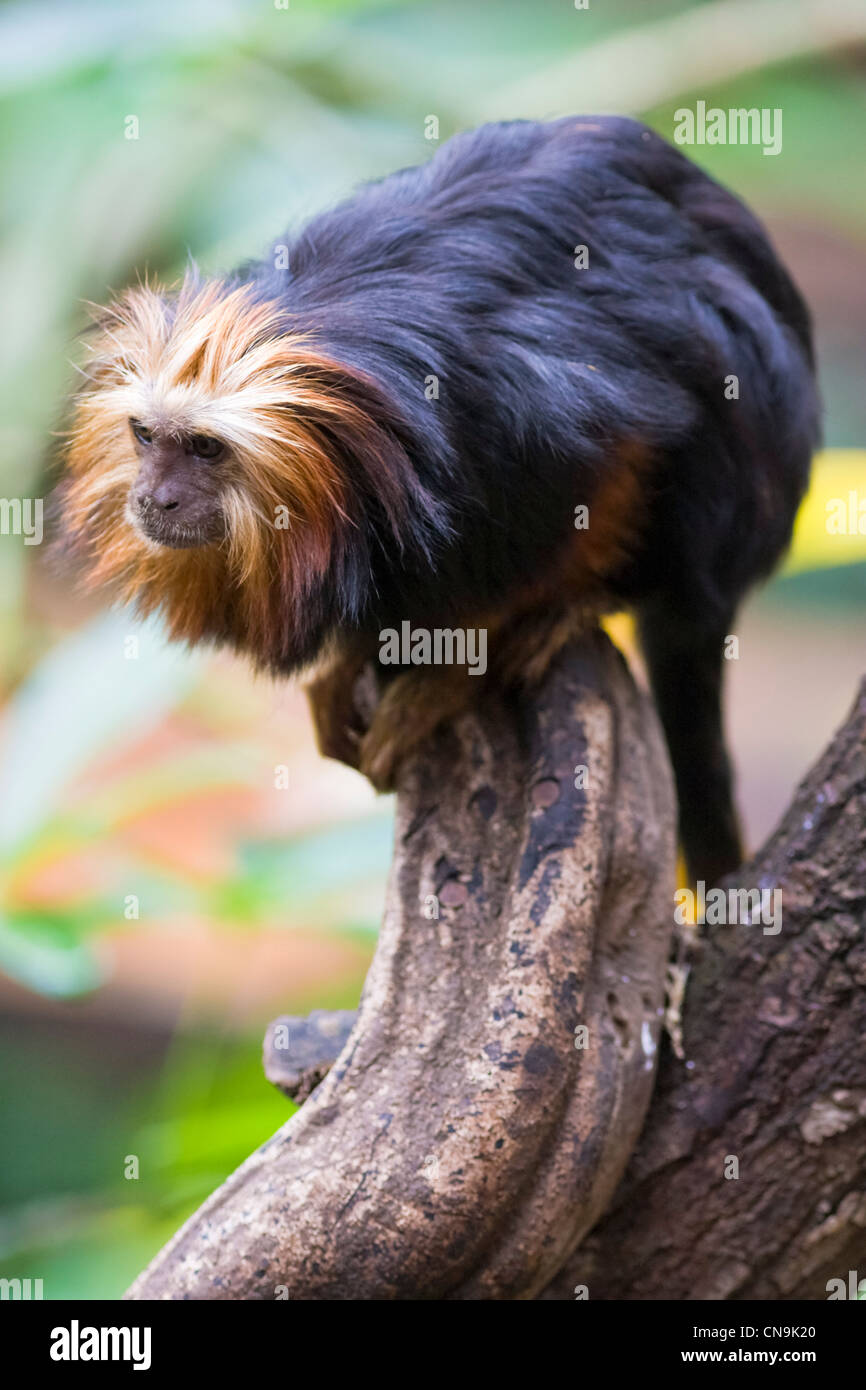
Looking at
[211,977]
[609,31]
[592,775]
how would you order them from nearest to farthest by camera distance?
1. [592,775]
2. [609,31]
3. [211,977]

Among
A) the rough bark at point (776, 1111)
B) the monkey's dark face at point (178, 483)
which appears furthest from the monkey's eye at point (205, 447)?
the rough bark at point (776, 1111)

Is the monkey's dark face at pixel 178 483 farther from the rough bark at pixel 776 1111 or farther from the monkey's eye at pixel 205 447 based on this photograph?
the rough bark at pixel 776 1111

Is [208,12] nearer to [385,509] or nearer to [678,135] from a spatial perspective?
[678,135]

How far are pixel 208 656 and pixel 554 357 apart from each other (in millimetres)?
1351

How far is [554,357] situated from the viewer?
78.1 inches

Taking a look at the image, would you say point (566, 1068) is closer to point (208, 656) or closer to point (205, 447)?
point (205, 447)

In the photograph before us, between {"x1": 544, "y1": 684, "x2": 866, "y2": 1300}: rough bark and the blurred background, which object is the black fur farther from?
the blurred background

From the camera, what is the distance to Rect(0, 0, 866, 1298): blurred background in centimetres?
324

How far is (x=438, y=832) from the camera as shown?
2.21m

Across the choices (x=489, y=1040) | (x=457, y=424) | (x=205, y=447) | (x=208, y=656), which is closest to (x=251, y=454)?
(x=205, y=447)

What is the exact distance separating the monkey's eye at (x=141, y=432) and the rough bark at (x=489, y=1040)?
73cm

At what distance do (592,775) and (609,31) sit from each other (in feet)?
10.2

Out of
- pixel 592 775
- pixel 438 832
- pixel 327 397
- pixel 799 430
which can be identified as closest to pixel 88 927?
pixel 438 832

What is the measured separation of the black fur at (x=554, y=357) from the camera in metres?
1.91
